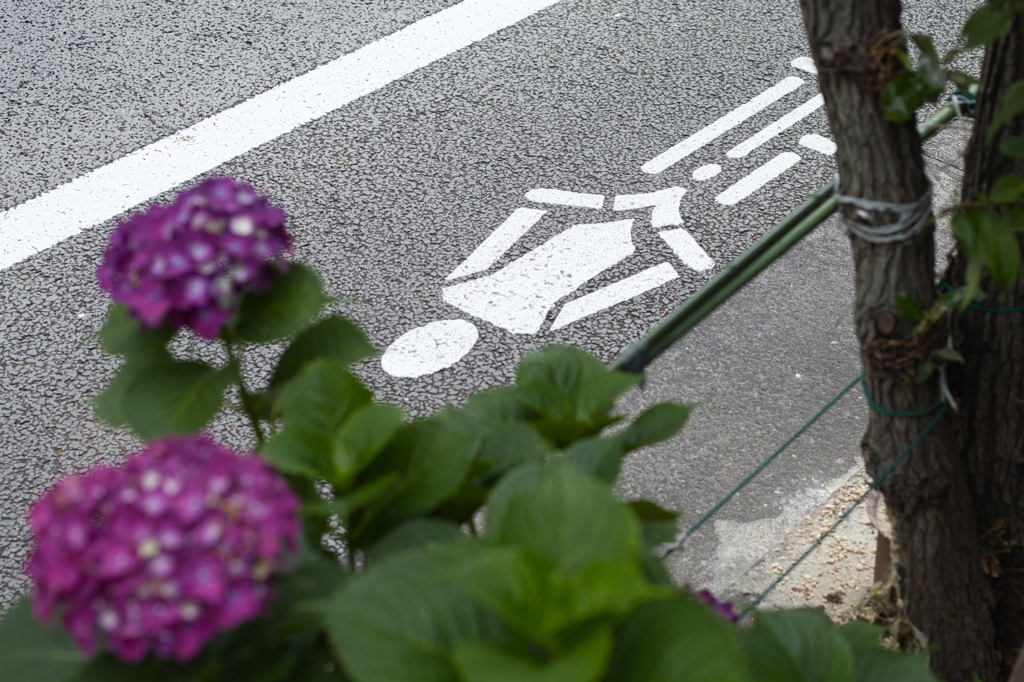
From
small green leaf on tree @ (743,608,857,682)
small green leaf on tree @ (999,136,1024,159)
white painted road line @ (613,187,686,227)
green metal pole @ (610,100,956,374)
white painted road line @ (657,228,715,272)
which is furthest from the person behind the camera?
white painted road line @ (613,187,686,227)

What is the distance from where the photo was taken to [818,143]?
13.5 feet

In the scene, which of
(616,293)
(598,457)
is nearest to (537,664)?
(598,457)

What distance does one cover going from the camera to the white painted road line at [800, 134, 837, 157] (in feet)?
13.4

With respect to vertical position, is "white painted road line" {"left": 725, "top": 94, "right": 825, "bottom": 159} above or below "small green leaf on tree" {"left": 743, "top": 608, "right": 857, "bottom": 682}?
below

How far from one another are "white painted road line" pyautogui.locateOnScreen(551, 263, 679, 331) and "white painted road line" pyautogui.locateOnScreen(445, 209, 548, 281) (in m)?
0.39

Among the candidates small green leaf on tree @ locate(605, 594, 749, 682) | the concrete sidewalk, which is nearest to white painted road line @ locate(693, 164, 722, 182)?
the concrete sidewalk

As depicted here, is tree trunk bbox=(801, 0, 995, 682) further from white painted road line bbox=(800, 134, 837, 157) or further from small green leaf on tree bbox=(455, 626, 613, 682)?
white painted road line bbox=(800, 134, 837, 157)

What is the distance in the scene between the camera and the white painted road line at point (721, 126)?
4.02 metres

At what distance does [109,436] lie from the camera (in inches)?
117

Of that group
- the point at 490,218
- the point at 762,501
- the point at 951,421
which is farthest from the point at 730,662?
the point at 490,218

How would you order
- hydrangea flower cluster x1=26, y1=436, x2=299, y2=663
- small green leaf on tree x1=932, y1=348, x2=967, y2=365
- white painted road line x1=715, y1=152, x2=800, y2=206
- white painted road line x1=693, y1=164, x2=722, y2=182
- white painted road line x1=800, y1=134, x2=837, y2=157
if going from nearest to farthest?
hydrangea flower cluster x1=26, y1=436, x2=299, y2=663 < small green leaf on tree x1=932, y1=348, x2=967, y2=365 < white painted road line x1=715, y1=152, x2=800, y2=206 < white painted road line x1=693, y1=164, x2=722, y2=182 < white painted road line x1=800, y1=134, x2=837, y2=157

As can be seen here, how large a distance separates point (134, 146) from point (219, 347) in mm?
1422

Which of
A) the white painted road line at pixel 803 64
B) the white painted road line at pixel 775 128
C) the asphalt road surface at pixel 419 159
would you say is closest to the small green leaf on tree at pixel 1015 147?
the asphalt road surface at pixel 419 159

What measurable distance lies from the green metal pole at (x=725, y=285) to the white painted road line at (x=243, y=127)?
2.97m
